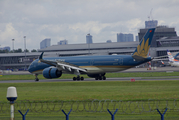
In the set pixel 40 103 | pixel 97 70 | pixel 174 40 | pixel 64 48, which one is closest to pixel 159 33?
pixel 174 40

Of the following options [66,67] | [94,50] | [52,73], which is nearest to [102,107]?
[66,67]

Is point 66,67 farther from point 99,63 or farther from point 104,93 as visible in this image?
point 104,93

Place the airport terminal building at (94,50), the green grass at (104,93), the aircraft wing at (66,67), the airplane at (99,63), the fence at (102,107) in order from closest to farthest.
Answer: the fence at (102,107)
the green grass at (104,93)
the airplane at (99,63)
the aircraft wing at (66,67)
the airport terminal building at (94,50)

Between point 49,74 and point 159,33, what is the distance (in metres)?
132

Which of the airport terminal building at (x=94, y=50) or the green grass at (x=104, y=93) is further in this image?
the airport terminal building at (x=94, y=50)

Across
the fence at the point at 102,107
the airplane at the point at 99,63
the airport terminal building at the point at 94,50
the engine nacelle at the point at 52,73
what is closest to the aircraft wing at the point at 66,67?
the airplane at the point at 99,63

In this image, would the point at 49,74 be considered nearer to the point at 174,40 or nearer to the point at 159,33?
the point at 174,40

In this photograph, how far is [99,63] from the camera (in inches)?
→ 2048

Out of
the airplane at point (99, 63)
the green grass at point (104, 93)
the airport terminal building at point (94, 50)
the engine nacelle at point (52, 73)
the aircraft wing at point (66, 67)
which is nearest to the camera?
the green grass at point (104, 93)

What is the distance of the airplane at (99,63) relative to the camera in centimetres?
4856

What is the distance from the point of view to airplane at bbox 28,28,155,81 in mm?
48562

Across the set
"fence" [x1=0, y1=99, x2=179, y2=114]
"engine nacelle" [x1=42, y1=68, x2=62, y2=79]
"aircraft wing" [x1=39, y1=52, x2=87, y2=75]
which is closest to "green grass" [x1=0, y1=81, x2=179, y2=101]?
"fence" [x1=0, y1=99, x2=179, y2=114]

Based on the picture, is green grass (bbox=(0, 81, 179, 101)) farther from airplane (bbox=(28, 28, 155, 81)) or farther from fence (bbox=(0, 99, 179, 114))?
airplane (bbox=(28, 28, 155, 81))

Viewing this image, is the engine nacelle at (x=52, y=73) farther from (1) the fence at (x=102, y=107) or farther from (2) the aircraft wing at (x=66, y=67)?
(1) the fence at (x=102, y=107)
